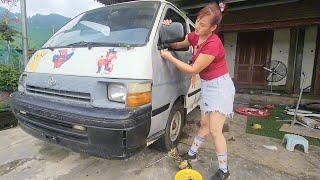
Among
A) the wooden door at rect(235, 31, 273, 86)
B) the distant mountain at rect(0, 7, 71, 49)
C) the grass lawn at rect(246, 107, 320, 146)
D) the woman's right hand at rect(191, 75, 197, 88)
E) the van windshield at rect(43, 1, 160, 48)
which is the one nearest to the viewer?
the van windshield at rect(43, 1, 160, 48)

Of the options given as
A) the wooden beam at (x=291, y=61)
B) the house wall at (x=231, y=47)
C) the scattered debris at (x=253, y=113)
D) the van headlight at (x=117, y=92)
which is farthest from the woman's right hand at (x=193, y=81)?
the house wall at (x=231, y=47)

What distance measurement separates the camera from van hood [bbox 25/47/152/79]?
2416mm

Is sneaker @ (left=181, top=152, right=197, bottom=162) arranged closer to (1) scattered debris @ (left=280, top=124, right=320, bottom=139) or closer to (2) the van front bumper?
(2) the van front bumper

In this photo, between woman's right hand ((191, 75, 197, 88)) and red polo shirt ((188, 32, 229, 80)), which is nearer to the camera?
red polo shirt ((188, 32, 229, 80))

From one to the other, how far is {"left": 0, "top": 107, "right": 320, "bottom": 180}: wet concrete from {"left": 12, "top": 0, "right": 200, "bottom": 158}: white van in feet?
1.41

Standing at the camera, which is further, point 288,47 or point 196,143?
point 288,47

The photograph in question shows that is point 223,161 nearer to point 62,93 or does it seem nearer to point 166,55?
point 166,55

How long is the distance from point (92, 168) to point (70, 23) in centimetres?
199

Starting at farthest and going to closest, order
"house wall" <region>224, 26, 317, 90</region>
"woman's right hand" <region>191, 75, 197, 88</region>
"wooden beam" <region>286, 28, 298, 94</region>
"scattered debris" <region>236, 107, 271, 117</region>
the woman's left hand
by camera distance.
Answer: "wooden beam" <region>286, 28, 298, 94</region>
"house wall" <region>224, 26, 317, 90</region>
"scattered debris" <region>236, 107, 271, 117</region>
"woman's right hand" <region>191, 75, 197, 88</region>
the woman's left hand

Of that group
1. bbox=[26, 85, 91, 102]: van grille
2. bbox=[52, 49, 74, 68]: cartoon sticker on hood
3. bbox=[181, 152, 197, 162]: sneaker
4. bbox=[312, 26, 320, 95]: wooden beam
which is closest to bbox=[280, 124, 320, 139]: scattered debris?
bbox=[181, 152, 197, 162]: sneaker

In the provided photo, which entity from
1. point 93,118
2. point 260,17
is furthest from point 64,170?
point 260,17

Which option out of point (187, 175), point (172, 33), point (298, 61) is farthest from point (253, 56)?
point (187, 175)

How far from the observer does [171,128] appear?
3373 millimetres

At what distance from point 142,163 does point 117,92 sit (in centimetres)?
117
